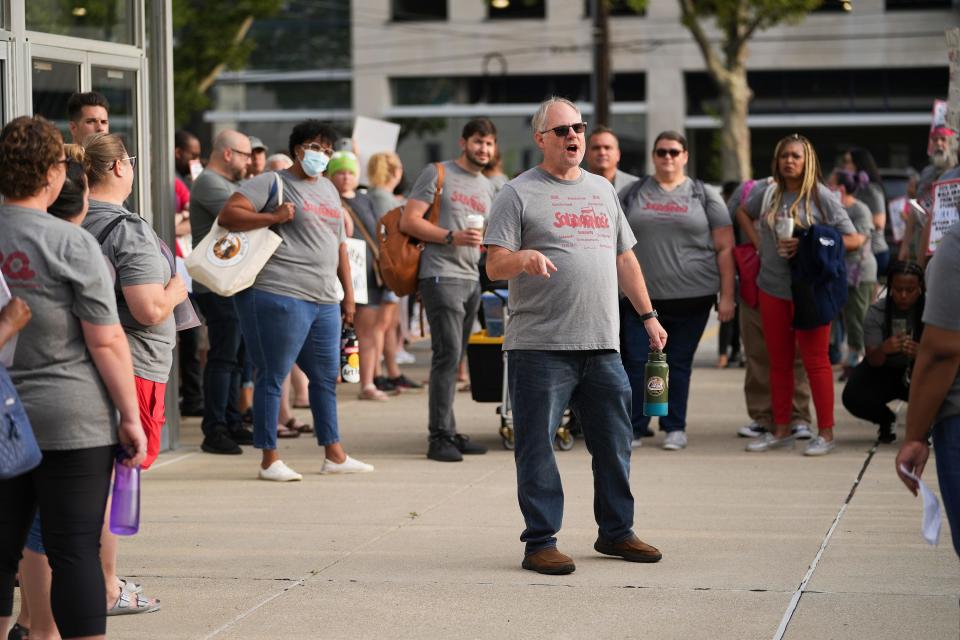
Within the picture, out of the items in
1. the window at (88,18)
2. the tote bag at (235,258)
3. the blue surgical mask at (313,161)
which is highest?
the window at (88,18)

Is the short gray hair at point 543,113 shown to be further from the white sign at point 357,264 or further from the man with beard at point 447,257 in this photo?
the white sign at point 357,264

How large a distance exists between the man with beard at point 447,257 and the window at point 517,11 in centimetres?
3408

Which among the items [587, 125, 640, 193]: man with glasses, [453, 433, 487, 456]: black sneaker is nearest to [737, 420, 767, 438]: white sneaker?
[453, 433, 487, 456]: black sneaker

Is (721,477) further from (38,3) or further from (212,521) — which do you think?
(38,3)

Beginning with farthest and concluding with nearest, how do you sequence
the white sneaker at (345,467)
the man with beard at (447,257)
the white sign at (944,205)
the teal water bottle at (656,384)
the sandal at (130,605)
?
1. the man with beard at (447,257)
2. the white sneaker at (345,467)
3. the white sign at (944,205)
4. the teal water bottle at (656,384)
5. the sandal at (130,605)

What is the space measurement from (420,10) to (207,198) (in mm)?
34759

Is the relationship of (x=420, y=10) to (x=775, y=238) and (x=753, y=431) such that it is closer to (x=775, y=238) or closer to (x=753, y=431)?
(x=753, y=431)

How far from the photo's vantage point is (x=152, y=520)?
23.6ft

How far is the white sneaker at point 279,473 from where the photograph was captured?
8.22 metres

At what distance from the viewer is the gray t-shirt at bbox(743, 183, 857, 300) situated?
361 inches

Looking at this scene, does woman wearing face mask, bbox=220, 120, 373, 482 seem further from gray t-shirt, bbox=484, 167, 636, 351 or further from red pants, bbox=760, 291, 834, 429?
red pants, bbox=760, 291, 834, 429

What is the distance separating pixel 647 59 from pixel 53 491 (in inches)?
1515

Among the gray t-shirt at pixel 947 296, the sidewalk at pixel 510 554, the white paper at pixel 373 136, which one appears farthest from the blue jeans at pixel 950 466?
the white paper at pixel 373 136

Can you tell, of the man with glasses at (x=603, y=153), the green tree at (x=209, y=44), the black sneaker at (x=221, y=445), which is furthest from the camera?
the green tree at (x=209, y=44)
